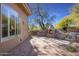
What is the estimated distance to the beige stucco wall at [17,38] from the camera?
526 centimetres

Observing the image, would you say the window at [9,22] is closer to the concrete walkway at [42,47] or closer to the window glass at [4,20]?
the window glass at [4,20]

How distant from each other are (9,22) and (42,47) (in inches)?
51.1

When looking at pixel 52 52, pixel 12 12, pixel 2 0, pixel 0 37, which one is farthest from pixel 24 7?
pixel 52 52

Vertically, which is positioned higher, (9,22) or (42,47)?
(9,22)

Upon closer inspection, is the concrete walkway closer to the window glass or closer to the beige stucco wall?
the beige stucco wall

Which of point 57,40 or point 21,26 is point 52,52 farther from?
point 21,26

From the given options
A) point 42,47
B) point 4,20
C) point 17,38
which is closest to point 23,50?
point 17,38

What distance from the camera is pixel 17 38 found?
575cm

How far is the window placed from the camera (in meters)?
5.22

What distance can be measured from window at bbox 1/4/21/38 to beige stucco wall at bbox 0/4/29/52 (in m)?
0.14

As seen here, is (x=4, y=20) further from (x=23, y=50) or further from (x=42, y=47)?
(x=42, y=47)

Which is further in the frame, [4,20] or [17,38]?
[17,38]

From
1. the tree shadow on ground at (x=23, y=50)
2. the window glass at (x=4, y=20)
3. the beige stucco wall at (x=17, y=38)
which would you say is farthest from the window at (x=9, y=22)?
the tree shadow on ground at (x=23, y=50)

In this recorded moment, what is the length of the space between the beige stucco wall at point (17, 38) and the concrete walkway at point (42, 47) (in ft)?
0.53
